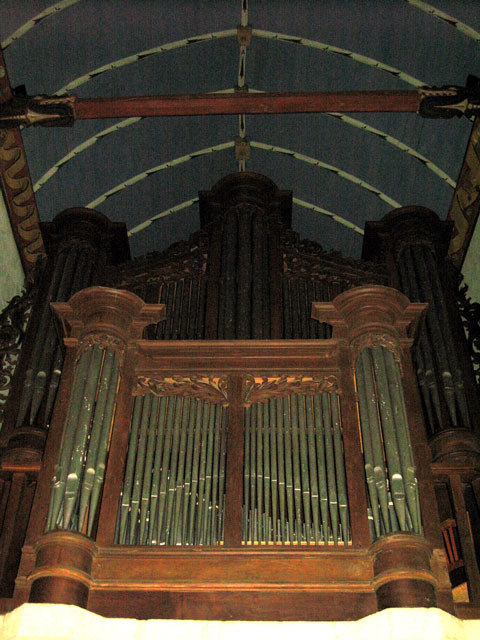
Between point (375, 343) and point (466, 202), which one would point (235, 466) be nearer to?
point (375, 343)

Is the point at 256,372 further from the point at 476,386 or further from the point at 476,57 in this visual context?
the point at 476,57

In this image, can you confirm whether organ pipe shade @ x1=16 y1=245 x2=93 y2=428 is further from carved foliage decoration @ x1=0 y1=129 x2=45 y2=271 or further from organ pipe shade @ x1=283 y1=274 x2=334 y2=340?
organ pipe shade @ x1=283 y1=274 x2=334 y2=340

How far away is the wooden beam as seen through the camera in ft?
31.2

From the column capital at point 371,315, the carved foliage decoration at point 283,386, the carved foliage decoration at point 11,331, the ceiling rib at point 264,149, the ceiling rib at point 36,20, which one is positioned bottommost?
the carved foliage decoration at point 283,386

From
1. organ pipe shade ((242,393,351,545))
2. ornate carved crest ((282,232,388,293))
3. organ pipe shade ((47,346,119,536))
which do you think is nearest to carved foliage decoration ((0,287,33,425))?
organ pipe shade ((47,346,119,536))

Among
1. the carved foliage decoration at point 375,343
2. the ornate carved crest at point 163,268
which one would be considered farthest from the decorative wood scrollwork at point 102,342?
the ornate carved crest at point 163,268

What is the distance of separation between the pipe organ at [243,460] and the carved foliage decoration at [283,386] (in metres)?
0.01

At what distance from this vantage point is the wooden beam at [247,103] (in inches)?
374

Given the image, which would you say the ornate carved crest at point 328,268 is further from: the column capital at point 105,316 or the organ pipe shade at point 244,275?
the column capital at point 105,316

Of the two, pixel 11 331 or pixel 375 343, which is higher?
pixel 11 331

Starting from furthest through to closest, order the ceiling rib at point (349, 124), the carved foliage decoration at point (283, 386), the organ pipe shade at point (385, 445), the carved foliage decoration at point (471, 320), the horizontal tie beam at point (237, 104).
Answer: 1. the ceiling rib at point (349, 124)
2. the horizontal tie beam at point (237, 104)
3. the carved foliage decoration at point (471, 320)
4. the carved foliage decoration at point (283, 386)
5. the organ pipe shade at point (385, 445)

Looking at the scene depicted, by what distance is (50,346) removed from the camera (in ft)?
29.3

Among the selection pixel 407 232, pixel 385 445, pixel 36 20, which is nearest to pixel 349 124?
pixel 407 232

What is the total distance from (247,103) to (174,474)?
4815 millimetres
